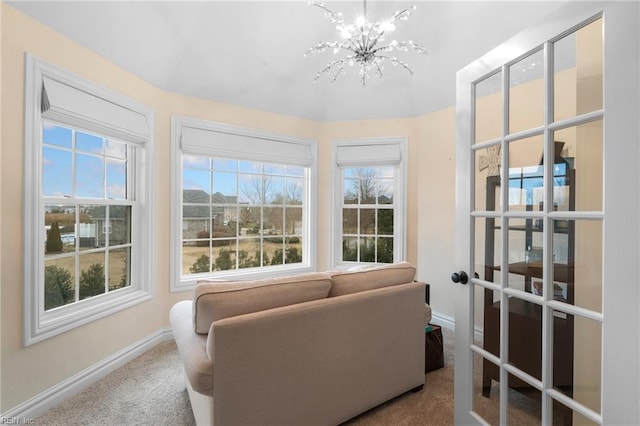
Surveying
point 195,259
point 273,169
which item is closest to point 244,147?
point 273,169

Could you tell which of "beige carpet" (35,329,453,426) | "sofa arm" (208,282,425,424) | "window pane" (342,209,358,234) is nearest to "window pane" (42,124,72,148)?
"beige carpet" (35,329,453,426)

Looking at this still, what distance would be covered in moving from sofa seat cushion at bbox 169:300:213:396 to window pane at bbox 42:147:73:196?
143cm

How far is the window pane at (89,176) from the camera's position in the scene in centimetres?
243

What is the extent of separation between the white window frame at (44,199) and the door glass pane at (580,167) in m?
2.90

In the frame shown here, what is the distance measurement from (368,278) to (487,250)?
75 centimetres

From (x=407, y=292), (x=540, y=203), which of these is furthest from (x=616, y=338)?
(x=407, y=292)

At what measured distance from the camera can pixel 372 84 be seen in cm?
373

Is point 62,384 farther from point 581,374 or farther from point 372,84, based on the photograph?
point 372,84

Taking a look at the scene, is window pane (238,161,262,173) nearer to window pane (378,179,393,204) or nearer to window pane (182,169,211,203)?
window pane (182,169,211,203)

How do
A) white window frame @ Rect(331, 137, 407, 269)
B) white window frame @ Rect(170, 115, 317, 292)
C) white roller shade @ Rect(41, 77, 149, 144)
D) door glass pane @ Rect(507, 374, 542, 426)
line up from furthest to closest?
white window frame @ Rect(331, 137, 407, 269) → white window frame @ Rect(170, 115, 317, 292) → white roller shade @ Rect(41, 77, 149, 144) → door glass pane @ Rect(507, 374, 542, 426)

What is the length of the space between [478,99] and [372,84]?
90.5 inches

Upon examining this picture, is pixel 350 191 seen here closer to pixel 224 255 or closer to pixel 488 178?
pixel 224 255

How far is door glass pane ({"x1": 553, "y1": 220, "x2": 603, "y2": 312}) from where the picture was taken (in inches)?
44.5

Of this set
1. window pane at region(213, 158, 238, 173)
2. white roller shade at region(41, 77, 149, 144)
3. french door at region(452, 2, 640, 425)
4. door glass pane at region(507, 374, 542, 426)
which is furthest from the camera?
window pane at region(213, 158, 238, 173)
